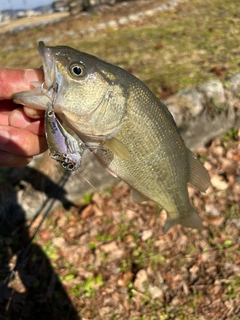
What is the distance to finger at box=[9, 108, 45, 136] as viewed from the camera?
250cm

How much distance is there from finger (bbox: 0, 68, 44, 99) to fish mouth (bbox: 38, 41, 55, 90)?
396 millimetres

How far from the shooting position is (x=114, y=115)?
2.14 meters

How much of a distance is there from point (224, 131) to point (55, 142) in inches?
134

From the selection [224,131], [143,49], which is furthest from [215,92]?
[143,49]

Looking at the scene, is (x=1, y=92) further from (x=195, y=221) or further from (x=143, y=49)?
(x=143, y=49)

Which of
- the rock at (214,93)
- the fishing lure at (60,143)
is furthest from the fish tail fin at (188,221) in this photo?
the rock at (214,93)

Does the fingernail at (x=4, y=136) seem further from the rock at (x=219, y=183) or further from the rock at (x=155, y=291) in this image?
the rock at (x=219, y=183)

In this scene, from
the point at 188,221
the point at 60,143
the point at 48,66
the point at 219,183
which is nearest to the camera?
the point at 48,66

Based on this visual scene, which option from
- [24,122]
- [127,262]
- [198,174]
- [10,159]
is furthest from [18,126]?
[127,262]

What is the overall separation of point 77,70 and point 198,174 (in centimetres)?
102

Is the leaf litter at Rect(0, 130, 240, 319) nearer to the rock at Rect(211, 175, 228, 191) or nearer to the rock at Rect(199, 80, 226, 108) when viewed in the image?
the rock at Rect(211, 175, 228, 191)

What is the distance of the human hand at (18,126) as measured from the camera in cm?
240

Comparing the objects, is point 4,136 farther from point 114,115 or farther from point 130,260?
point 130,260

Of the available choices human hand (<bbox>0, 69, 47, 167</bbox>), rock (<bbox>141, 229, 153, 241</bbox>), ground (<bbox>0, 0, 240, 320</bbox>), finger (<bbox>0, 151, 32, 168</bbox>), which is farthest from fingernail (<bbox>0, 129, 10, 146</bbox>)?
rock (<bbox>141, 229, 153, 241</bbox>)
